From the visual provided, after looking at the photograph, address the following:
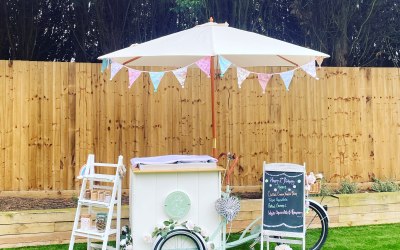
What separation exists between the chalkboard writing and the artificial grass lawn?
60 centimetres

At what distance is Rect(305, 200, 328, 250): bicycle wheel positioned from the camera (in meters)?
3.85

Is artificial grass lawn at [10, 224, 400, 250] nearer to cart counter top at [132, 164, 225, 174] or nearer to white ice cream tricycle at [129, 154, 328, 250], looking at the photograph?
white ice cream tricycle at [129, 154, 328, 250]

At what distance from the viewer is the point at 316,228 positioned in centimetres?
462

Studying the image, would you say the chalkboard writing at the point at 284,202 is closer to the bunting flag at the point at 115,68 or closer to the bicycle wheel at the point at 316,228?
the bicycle wheel at the point at 316,228

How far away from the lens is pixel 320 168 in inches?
209

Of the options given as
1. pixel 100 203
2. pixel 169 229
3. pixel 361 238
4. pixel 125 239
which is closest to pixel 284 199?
pixel 169 229

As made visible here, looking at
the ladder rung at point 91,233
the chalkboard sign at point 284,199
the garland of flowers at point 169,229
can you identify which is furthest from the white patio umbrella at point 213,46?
the ladder rung at point 91,233

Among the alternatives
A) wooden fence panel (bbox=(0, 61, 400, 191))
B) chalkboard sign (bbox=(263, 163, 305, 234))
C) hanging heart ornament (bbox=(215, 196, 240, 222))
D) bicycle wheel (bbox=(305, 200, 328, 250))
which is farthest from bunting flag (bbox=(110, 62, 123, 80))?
bicycle wheel (bbox=(305, 200, 328, 250))

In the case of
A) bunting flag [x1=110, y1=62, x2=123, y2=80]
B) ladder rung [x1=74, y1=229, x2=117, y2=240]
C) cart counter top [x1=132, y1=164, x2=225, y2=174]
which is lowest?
ladder rung [x1=74, y1=229, x2=117, y2=240]

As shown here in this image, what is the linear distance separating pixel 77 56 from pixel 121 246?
472cm

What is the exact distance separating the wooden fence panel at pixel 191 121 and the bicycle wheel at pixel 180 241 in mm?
1735

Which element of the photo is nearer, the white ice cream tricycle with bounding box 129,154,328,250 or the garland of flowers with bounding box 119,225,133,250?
the white ice cream tricycle with bounding box 129,154,328,250

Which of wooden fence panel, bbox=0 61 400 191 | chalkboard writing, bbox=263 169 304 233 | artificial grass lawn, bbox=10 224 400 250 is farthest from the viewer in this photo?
wooden fence panel, bbox=0 61 400 191

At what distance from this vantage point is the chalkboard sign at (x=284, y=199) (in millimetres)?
3609
